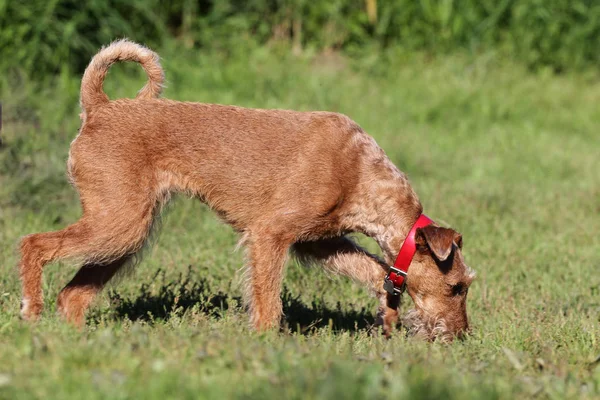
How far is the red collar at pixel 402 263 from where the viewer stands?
5324 millimetres

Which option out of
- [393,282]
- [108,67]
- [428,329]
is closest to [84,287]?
[108,67]

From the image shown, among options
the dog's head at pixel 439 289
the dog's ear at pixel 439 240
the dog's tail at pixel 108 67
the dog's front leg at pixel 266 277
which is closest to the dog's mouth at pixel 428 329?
the dog's head at pixel 439 289

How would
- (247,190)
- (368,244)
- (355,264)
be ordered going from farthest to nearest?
(368,244)
(355,264)
(247,190)

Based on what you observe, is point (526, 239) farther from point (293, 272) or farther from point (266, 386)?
point (266, 386)

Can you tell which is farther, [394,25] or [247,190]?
[394,25]

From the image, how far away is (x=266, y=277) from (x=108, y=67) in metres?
1.59

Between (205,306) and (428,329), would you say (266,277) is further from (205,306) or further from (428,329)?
(428,329)

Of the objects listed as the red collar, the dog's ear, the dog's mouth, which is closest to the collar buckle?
the red collar

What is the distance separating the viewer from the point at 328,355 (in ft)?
13.7

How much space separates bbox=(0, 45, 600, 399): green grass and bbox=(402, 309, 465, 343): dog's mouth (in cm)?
16

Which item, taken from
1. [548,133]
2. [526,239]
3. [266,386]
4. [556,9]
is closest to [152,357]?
[266,386]

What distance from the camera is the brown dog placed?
5.14 m

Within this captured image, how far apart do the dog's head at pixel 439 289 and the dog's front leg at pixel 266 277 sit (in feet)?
2.56

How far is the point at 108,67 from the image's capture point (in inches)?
217
